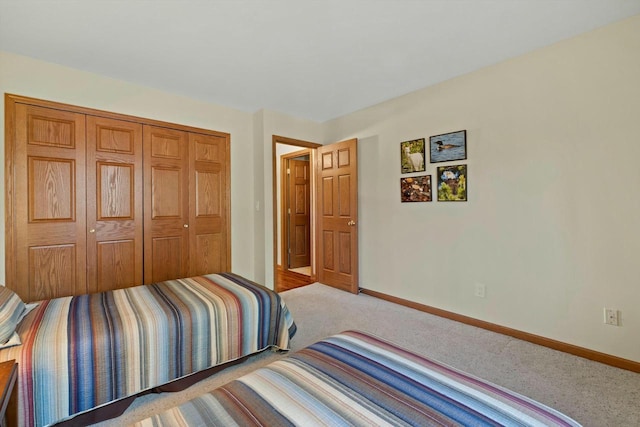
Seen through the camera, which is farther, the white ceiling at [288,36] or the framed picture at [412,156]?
the framed picture at [412,156]

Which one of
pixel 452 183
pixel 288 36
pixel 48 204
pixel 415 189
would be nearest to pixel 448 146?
pixel 452 183

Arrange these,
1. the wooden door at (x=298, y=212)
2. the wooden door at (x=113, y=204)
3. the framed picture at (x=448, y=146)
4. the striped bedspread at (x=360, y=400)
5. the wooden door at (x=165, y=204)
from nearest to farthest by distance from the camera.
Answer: the striped bedspread at (x=360, y=400) < the wooden door at (x=113, y=204) < the framed picture at (x=448, y=146) < the wooden door at (x=165, y=204) < the wooden door at (x=298, y=212)

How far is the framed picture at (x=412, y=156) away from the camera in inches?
125

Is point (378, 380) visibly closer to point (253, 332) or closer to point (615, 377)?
point (253, 332)

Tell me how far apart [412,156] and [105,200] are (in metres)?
3.23

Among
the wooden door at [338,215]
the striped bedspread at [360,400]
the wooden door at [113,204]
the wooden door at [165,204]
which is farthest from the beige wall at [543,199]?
the wooden door at [113,204]

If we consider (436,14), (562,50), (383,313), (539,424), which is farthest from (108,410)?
(562,50)

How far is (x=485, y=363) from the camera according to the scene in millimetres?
2139

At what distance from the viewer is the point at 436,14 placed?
1.94m

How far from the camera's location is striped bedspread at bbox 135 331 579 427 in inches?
34.1

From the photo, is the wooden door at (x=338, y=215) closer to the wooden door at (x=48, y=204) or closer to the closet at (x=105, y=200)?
the closet at (x=105, y=200)

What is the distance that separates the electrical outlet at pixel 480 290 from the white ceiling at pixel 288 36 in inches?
82.0

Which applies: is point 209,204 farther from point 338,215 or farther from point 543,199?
point 543,199

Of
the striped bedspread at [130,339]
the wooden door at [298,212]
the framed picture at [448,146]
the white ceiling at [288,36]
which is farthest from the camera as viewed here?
the wooden door at [298,212]
